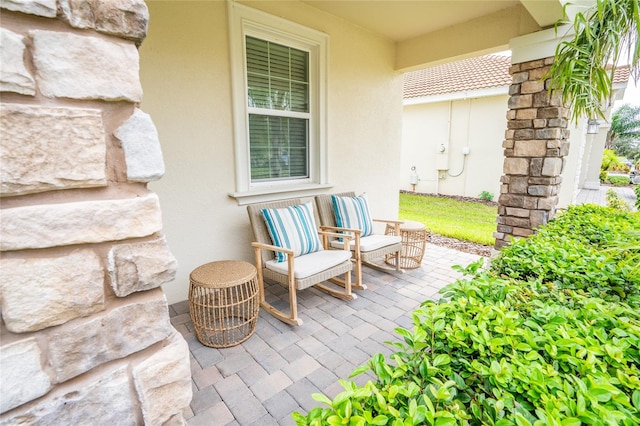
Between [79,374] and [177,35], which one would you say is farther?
[177,35]

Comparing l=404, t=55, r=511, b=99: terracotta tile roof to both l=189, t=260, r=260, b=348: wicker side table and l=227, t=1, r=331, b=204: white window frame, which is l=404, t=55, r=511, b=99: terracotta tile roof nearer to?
l=227, t=1, r=331, b=204: white window frame

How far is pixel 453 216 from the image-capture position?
666 cm

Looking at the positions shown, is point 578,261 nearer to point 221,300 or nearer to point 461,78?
point 221,300

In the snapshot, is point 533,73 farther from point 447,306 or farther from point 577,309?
point 447,306

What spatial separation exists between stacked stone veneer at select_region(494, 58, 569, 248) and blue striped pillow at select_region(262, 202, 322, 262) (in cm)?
210

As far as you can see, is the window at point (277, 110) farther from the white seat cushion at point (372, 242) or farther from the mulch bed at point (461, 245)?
the mulch bed at point (461, 245)

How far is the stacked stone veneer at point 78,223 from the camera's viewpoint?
24.3 inches

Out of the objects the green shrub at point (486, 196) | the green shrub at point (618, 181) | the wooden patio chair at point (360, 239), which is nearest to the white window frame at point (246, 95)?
the wooden patio chair at point (360, 239)

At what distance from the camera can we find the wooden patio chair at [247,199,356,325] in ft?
8.51

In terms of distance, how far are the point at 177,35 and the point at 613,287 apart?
335 cm

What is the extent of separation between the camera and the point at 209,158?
295 cm

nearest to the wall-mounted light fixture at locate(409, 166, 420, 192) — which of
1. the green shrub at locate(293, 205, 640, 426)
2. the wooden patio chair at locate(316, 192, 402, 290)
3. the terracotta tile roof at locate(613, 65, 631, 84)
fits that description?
the terracotta tile roof at locate(613, 65, 631, 84)

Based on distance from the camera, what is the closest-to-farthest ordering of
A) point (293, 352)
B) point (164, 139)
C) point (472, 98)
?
point (293, 352) → point (164, 139) → point (472, 98)

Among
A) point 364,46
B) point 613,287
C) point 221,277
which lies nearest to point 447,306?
point 613,287
